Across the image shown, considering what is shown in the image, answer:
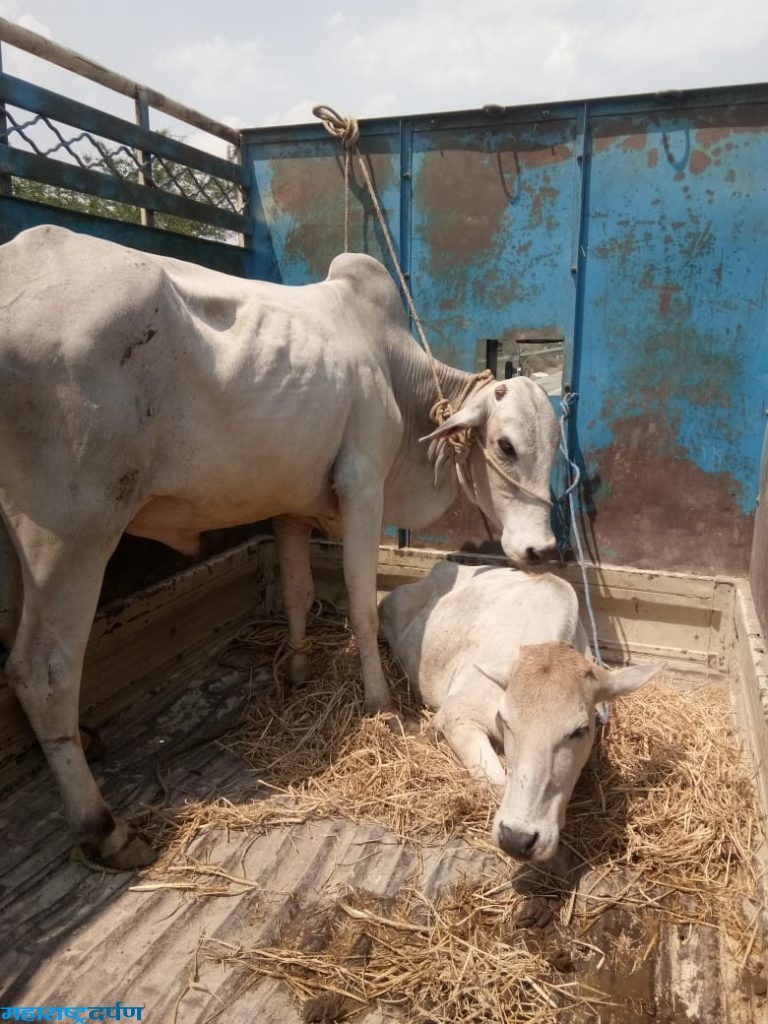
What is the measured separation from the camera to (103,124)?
4082 millimetres

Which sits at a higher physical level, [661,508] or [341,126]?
[341,126]

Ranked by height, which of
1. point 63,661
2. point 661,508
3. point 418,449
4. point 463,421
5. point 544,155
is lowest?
point 661,508

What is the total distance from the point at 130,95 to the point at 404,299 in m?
2.02

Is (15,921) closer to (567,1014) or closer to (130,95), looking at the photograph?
(567,1014)

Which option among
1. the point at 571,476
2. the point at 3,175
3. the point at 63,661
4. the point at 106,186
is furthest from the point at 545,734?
the point at 106,186

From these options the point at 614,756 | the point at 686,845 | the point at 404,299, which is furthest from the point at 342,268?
the point at 686,845

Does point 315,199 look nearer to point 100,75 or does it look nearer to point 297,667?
point 100,75

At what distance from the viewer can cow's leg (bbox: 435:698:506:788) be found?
3326mm

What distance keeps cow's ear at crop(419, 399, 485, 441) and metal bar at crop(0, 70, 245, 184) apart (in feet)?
7.46

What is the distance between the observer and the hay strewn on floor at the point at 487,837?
2.47 metres

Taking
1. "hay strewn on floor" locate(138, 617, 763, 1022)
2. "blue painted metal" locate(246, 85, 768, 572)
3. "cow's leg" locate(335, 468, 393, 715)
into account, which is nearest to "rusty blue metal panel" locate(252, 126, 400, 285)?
"blue painted metal" locate(246, 85, 768, 572)

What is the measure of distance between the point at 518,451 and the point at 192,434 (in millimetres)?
1749

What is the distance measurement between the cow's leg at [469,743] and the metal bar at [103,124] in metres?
3.40

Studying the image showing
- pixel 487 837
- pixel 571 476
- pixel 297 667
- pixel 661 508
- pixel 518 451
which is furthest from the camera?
pixel 571 476
